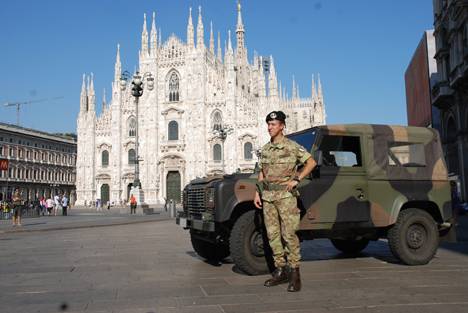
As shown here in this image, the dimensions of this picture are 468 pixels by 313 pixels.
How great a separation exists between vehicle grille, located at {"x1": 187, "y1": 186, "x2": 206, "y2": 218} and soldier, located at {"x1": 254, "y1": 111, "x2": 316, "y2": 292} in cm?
138

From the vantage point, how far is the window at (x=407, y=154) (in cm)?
663

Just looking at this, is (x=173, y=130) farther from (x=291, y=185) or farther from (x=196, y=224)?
(x=291, y=185)

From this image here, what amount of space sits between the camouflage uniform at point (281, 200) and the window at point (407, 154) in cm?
221

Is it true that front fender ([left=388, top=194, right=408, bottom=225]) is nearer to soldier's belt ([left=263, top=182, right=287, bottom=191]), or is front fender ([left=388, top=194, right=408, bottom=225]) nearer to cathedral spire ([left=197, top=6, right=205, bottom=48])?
soldier's belt ([left=263, top=182, right=287, bottom=191])

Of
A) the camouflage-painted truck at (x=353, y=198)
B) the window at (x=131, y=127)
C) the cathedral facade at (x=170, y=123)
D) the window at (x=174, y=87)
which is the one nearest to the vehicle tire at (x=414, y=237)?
the camouflage-painted truck at (x=353, y=198)

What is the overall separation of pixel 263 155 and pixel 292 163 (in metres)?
0.34

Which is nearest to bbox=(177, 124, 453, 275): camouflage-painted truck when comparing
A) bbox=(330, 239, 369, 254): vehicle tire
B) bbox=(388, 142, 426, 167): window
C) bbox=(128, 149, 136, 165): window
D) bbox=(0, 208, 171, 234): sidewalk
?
bbox=(388, 142, 426, 167): window

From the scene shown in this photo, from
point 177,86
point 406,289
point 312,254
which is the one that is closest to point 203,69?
point 177,86

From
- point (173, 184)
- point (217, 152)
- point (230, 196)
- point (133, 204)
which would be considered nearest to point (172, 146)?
point (173, 184)

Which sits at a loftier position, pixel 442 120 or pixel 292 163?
pixel 442 120

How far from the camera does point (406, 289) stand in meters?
4.76

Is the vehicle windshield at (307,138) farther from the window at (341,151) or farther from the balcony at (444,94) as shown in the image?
the balcony at (444,94)

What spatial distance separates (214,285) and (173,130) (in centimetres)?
4571

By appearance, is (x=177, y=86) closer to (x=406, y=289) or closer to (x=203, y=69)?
(x=203, y=69)
